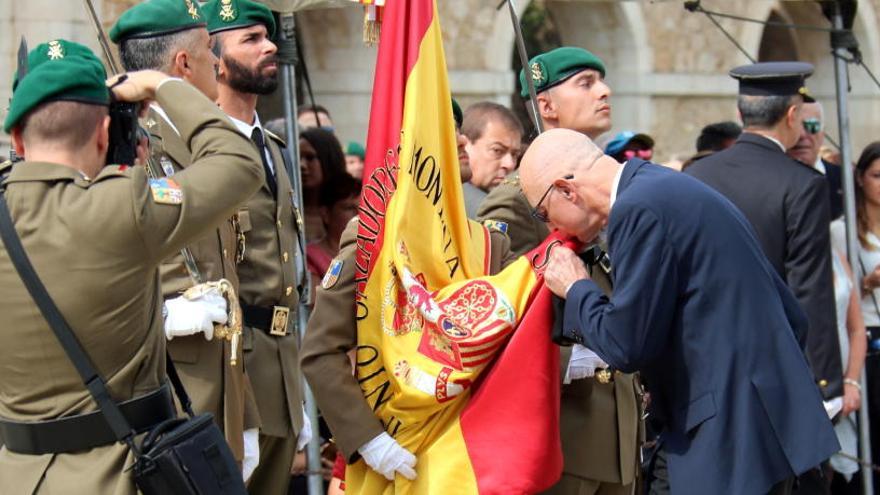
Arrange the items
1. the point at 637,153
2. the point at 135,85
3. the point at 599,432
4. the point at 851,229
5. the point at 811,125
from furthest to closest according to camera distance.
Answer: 1. the point at 637,153
2. the point at 811,125
3. the point at 851,229
4. the point at 599,432
5. the point at 135,85

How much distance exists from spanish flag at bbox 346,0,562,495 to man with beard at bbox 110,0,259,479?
44 cm

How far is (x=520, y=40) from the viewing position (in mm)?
4875

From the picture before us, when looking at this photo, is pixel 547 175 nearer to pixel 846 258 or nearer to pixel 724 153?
pixel 724 153

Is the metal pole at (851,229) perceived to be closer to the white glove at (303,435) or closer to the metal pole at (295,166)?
the metal pole at (295,166)

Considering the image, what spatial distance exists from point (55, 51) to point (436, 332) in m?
1.33

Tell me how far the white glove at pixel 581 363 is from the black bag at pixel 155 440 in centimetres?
134

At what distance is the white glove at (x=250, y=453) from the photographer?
177 inches

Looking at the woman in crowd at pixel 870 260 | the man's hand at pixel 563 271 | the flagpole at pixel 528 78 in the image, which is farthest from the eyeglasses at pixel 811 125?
the man's hand at pixel 563 271

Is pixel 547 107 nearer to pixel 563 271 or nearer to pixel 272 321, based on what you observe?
pixel 272 321

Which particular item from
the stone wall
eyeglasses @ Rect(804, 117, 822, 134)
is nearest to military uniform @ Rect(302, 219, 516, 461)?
eyeglasses @ Rect(804, 117, 822, 134)

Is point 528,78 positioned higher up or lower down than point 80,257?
higher up

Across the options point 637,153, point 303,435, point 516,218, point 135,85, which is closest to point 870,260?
point 637,153

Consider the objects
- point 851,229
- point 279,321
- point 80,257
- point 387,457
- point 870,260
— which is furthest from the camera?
point 870,260

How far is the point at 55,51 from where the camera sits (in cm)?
342
